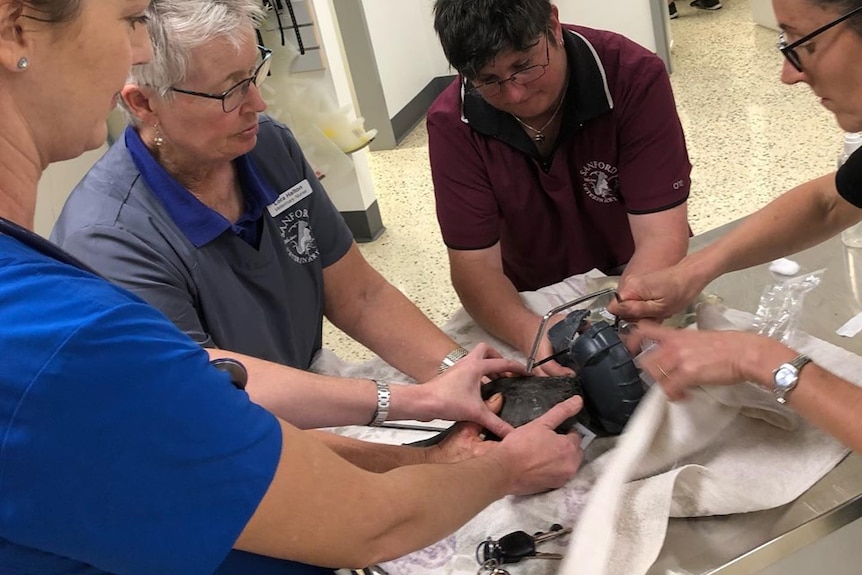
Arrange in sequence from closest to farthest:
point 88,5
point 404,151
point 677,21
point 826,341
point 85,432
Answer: point 85,432, point 88,5, point 826,341, point 404,151, point 677,21

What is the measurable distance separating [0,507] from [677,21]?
18.0ft

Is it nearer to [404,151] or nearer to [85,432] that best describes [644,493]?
[85,432]

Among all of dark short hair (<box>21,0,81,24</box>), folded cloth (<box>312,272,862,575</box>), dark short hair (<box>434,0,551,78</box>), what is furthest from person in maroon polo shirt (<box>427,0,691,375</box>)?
dark short hair (<box>21,0,81,24</box>)

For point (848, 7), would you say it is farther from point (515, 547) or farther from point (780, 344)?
point (515, 547)

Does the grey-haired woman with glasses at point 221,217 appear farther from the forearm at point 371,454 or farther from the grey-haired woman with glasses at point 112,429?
the grey-haired woman with glasses at point 112,429

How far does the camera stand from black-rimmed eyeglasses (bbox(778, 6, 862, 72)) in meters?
1.01

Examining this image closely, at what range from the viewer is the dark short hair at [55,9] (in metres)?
0.69

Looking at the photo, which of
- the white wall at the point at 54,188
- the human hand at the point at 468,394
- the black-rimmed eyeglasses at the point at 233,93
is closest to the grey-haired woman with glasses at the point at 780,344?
the human hand at the point at 468,394

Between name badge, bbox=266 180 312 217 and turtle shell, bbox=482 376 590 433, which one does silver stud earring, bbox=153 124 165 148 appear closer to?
name badge, bbox=266 180 312 217

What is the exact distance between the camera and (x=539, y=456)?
3.53 feet

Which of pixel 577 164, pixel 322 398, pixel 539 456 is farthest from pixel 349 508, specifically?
pixel 577 164

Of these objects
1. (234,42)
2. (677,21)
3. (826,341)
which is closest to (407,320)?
(234,42)

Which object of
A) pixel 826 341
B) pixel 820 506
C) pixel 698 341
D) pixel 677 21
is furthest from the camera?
pixel 677 21

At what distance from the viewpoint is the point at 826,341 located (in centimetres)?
125
